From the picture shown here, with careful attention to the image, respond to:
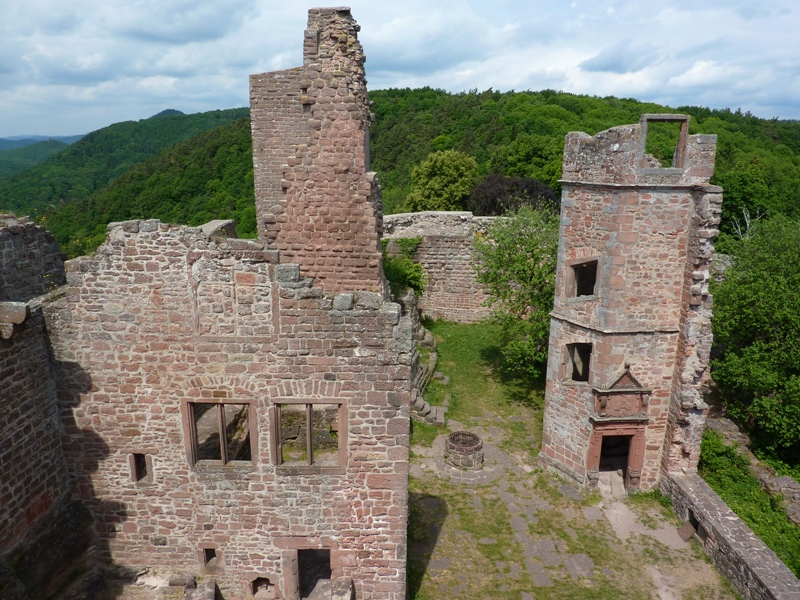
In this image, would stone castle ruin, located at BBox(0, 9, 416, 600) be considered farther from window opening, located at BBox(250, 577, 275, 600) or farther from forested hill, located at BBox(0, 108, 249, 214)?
forested hill, located at BBox(0, 108, 249, 214)

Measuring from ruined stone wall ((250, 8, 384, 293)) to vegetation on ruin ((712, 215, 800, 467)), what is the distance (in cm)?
994

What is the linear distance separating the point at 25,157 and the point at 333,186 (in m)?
124

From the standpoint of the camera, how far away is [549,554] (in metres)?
9.95

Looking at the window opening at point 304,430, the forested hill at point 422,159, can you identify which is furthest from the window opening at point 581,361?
the forested hill at point 422,159

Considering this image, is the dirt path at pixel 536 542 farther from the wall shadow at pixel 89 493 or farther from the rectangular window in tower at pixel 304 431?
the wall shadow at pixel 89 493

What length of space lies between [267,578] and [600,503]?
7.10m

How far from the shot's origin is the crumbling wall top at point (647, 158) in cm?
984

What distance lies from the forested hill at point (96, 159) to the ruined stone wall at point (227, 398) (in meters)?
46.6

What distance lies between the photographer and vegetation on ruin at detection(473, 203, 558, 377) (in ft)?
51.2

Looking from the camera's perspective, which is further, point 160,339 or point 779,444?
point 779,444

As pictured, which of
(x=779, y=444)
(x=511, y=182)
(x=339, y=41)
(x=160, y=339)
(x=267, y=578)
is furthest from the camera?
(x=511, y=182)

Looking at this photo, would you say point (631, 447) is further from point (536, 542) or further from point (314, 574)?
point (314, 574)

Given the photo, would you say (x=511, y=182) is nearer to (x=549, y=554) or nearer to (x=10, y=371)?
(x=549, y=554)

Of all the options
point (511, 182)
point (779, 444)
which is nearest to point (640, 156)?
point (779, 444)
